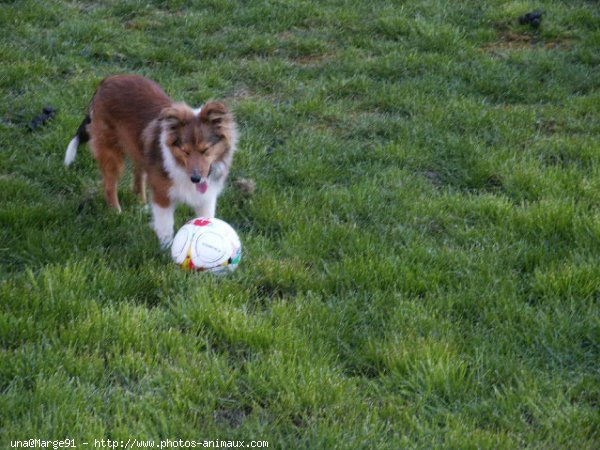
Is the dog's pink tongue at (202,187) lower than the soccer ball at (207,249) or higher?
higher

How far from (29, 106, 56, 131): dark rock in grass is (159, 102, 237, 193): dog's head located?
80.9 inches

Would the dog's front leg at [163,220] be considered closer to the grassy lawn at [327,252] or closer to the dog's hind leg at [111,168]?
the grassy lawn at [327,252]

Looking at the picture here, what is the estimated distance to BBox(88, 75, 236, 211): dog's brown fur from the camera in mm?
4996

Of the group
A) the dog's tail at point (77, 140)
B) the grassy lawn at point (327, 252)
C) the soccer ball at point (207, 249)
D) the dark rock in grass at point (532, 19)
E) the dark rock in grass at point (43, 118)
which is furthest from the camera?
the dark rock in grass at point (532, 19)

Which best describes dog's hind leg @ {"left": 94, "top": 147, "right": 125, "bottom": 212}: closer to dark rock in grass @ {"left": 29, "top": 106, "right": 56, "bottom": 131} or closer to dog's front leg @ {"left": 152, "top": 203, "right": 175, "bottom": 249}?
dog's front leg @ {"left": 152, "top": 203, "right": 175, "bottom": 249}

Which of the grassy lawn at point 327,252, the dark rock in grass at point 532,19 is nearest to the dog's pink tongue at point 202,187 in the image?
the grassy lawn at point 327,252

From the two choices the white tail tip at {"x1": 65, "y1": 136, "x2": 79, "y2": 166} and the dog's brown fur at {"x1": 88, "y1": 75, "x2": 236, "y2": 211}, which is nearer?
the dog's brown fur at {"x1": 88, "y1": 75, "x2": 236, "y2": 211}

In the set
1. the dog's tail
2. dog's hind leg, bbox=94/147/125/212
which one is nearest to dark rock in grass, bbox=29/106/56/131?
the dog's tail

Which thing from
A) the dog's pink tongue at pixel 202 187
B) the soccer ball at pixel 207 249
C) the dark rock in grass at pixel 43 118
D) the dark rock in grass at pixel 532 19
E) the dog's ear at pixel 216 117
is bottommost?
the soccer ball at pixel 207 249

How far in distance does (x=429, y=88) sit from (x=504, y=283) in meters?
3.61

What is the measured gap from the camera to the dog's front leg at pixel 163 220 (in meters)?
5.13

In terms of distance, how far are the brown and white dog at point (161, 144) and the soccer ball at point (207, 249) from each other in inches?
13.1

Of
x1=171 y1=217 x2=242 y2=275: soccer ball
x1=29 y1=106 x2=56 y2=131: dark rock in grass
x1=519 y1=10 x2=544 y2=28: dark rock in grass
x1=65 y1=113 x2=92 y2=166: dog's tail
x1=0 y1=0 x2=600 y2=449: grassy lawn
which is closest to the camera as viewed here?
x1=0 y1=0 x2=600 y2=449: grassy lawn

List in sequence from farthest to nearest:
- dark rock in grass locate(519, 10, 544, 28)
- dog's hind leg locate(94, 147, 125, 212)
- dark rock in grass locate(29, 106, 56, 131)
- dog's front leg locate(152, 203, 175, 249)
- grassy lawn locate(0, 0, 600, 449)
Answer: dark rock in grass locate(519, 10, 544, 28), dark rock in grass locate(29, 106, 56, 131), dog's hind leg locate(94, 147, 125, 212), dog's front leg locate(152, 203, 175, 249), grassy lawn locate(0, 0, 600, 449)
